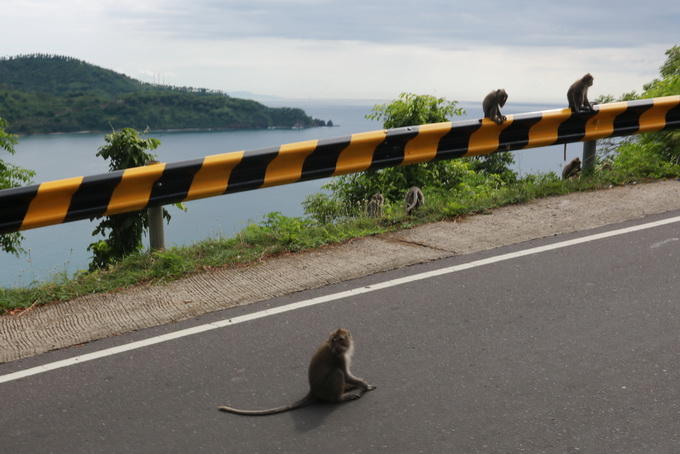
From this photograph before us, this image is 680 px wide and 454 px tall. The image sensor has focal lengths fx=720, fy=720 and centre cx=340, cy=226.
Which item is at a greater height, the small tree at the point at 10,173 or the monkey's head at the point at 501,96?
the monkey's head at the point at 501,96

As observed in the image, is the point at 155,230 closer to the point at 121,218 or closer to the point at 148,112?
the point at 121,218

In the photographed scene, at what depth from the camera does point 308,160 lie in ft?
24.3

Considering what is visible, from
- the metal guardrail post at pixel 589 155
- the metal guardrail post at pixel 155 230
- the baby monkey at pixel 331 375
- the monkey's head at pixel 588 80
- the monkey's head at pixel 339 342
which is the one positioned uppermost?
the monkey's head at pixel 588 80

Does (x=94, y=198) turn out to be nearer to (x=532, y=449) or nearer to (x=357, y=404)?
(x=357, y=404)

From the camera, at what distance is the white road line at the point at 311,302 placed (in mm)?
4605

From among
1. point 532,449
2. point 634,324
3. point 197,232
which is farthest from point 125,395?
point 197,232

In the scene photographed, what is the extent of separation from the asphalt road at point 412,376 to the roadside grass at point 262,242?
1.17 metres

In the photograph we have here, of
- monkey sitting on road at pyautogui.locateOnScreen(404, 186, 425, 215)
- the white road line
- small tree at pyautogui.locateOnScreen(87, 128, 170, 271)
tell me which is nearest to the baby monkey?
the white road line

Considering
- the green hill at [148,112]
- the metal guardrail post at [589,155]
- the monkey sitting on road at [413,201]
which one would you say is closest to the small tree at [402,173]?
the metal guardrail post at [589,155]

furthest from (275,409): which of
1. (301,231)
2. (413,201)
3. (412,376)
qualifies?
(413,201)

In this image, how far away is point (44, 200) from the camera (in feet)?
20.4

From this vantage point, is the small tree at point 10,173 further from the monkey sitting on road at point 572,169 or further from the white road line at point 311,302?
the white road line at point 311,302

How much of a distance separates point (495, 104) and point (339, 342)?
5311 millimetres

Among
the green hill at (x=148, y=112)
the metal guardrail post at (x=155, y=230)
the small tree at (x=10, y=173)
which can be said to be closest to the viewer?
the metal guardrail post at (x=155, y=230)
